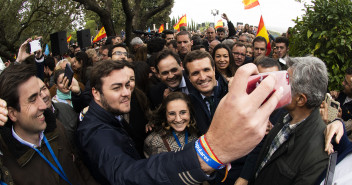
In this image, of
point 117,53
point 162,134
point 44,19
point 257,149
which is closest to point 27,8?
point 44,19

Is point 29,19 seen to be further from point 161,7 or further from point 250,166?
point 250,166

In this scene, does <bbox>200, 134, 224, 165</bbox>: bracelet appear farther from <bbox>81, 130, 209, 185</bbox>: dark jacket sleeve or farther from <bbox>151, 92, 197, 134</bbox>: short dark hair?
<bbox>151, 92, 197, 134</bbox>: short dark hair

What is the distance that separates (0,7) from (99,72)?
9.88 metres

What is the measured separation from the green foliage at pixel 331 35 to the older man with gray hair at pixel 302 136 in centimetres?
182

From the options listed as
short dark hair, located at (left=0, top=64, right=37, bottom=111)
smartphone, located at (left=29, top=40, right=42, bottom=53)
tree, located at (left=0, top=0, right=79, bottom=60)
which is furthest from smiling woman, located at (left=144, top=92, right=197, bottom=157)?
tree, located at (left=0, top=0, right=79, bottom=60)

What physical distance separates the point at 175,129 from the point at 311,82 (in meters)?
1.46

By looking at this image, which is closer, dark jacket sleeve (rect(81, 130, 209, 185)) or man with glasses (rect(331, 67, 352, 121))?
dark jacket sleeve (rect(81, 130, 209, 185))

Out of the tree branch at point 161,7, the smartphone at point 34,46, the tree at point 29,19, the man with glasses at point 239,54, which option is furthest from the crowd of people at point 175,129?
the tree branch at point 161,7

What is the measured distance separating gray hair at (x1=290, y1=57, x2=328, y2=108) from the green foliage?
5.84 ft

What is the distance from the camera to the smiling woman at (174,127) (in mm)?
2693

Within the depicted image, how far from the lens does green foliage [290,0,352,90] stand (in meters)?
3.20

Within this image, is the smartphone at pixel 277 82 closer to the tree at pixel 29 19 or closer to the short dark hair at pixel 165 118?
the short dark hair at pixel 165 118

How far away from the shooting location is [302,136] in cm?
171

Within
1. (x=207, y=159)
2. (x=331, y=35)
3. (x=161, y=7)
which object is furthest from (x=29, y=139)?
(x=161, y=7)
